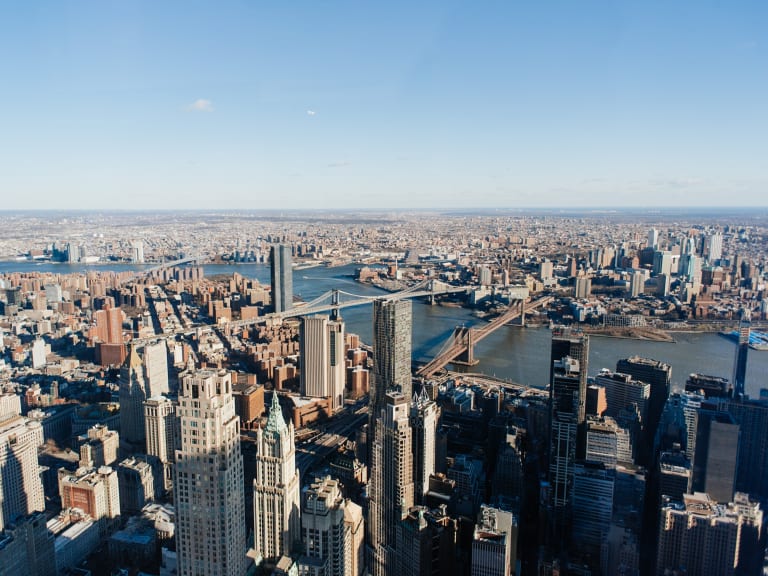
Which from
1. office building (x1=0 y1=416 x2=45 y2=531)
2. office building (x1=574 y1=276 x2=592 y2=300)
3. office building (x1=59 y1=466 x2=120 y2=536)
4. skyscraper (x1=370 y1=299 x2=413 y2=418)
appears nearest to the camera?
office building (x1=0 y1=416 x2=45 y2=531)

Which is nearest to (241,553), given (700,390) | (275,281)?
(700,390)

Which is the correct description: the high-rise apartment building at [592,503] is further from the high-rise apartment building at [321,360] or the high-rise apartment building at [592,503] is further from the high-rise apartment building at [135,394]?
the high-rise apartment building at [135,394]

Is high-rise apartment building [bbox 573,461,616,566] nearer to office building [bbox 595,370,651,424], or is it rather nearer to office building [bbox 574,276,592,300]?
office building [bbox 595,370,651,424]

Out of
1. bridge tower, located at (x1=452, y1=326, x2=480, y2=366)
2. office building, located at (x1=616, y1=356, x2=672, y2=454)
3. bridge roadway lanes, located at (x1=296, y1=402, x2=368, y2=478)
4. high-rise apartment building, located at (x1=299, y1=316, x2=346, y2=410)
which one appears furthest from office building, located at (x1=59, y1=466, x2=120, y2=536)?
bridge tower, located at (x1=452, y1=326, x2=480, y2=366)

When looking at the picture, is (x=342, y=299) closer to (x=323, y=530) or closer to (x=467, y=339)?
(x=467, y=339)

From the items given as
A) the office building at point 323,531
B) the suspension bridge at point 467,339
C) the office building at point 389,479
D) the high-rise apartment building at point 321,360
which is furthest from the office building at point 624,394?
the office building at point 323,531

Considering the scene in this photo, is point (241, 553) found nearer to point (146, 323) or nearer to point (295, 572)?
point (295, 572)

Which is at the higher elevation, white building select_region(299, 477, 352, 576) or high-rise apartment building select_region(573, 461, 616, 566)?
white building select_region(299, 477, 352, 576)
